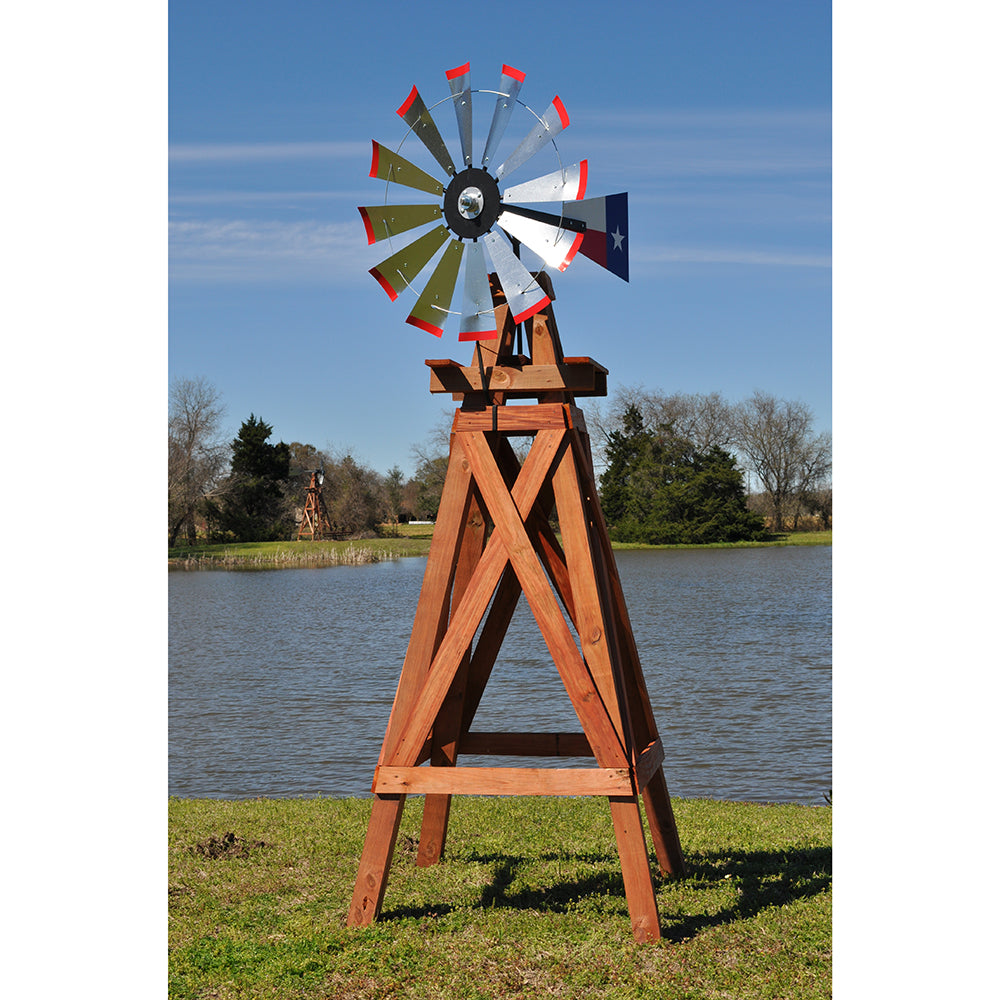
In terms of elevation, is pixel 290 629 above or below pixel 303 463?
below

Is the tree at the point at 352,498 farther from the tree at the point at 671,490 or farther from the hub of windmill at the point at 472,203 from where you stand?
the hub of windmill at the point at 472,203

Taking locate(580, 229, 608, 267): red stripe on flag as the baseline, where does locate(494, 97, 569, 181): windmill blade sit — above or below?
above

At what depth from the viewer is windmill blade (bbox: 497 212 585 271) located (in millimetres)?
4441

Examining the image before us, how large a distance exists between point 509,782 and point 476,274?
2.36 metres

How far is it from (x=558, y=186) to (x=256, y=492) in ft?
159

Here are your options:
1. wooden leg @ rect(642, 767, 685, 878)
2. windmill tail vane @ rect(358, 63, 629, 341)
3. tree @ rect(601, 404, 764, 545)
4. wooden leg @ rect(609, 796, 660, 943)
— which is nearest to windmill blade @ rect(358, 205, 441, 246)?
windmill tail vane @ rect(358, 63, 629, 341)

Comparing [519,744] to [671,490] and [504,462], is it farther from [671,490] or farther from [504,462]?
[671,490]

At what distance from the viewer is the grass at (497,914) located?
4.07 m

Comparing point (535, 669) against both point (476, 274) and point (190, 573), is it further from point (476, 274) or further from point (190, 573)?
point (190, 573)

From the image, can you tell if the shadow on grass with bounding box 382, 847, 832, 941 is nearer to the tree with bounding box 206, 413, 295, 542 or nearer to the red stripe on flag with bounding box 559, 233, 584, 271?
the red stripe on flag with bounding box 559, 233, 584, 271

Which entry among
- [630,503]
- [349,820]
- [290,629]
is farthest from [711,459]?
[349,820]

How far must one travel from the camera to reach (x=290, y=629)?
2178 centimetres

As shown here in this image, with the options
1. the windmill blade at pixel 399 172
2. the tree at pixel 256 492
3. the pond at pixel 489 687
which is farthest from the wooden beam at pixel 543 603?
the tree at pixel 256 492
